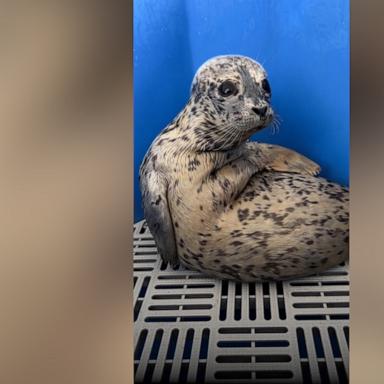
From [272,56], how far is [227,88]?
13 cm

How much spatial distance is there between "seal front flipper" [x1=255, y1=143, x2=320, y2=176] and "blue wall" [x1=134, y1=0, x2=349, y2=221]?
2 cm

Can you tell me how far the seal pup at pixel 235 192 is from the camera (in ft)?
3.60

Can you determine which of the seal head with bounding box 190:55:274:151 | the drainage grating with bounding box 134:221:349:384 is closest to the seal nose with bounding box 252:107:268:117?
the seal head with bounding box 190:55:274:151

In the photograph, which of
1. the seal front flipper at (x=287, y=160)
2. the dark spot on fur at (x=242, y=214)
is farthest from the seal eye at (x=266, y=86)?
the dark spot on fur at (x=242, y=214)

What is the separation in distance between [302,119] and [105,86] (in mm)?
401

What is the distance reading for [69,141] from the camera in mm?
967

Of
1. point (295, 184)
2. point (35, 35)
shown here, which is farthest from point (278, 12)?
point (35, 35)

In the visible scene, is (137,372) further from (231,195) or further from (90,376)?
(231,195)

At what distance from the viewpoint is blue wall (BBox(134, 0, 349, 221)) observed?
3.39ft

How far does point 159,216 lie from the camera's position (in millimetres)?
1142

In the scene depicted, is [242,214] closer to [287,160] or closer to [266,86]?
[287,160]

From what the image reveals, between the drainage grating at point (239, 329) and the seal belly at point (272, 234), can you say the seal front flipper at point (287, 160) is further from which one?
the drainage grating at point (239, 329)

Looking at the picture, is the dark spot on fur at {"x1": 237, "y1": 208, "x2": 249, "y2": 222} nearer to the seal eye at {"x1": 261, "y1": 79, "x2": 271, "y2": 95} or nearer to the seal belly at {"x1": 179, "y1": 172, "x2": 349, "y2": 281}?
the seal belly at {"x1": 179, "y1": 172, "x2": 349, "y2": 281}

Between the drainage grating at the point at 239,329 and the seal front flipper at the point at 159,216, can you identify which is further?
the seal front flipper at the point at 159,216
